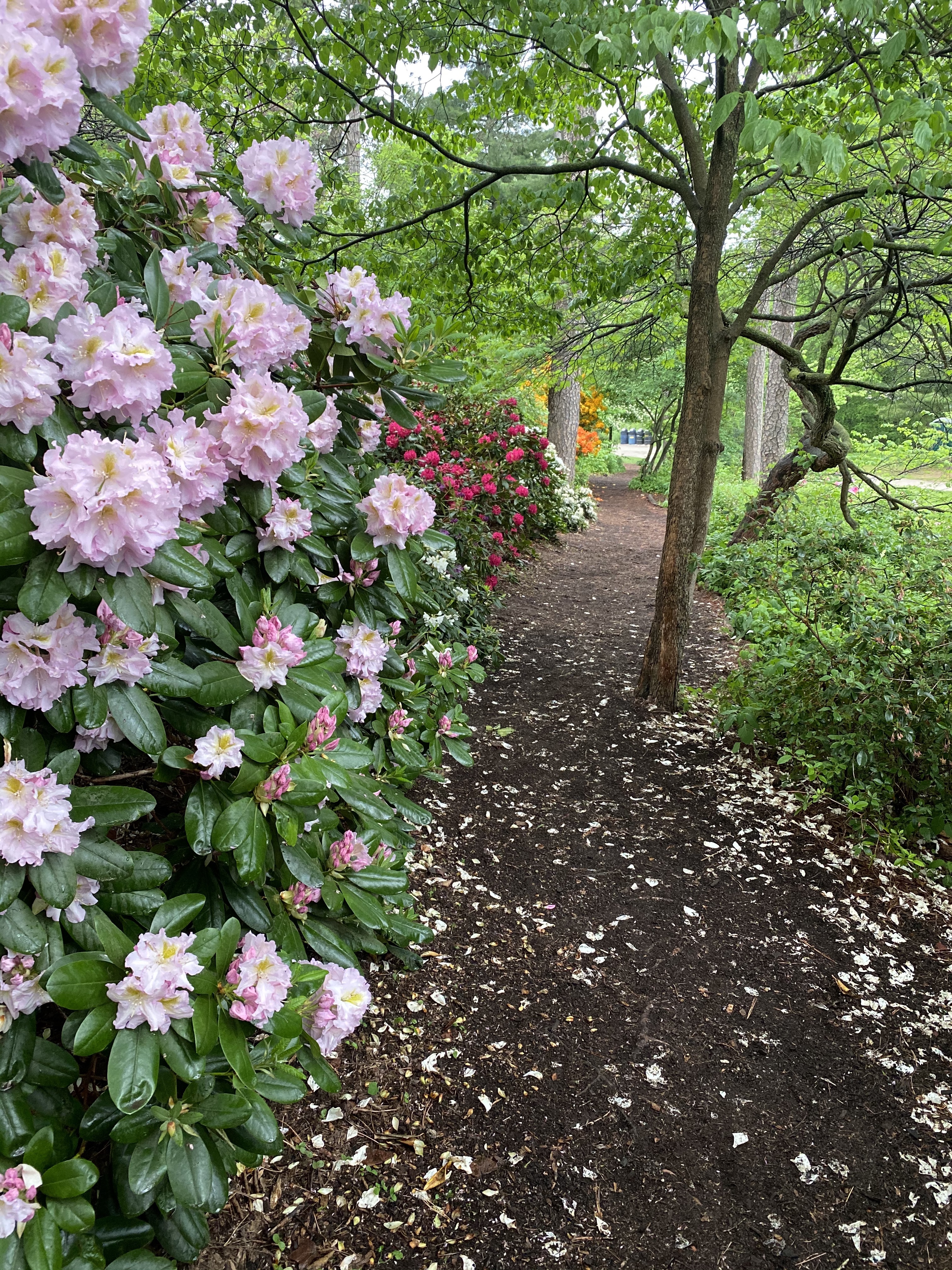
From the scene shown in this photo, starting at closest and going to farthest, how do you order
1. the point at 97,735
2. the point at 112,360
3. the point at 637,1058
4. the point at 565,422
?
the point at 112,360, the point at 97,735, the point at 637,1058, the point at 565,422

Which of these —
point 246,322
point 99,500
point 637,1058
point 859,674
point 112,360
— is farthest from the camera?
point 859,674

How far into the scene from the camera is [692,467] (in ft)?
12.8

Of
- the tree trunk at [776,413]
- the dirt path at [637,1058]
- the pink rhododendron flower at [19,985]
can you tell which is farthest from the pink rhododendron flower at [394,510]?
the tree trunk at [776,413]

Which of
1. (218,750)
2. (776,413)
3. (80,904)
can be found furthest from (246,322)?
(776,413)

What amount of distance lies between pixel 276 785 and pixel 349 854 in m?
0.45

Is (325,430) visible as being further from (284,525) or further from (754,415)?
(754,415)

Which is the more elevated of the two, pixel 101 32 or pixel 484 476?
pixel 101 32

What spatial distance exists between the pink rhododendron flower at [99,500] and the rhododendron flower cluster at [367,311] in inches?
27.5

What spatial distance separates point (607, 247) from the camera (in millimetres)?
4996

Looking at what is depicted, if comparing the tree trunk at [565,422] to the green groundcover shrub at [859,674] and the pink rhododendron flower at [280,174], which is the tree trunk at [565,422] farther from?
the pink rhododendron flower at [280,174]

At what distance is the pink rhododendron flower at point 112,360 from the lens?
1.01m

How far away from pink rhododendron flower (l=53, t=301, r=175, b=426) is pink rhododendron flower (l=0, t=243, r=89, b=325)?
3.7 inches

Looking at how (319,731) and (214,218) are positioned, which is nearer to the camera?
(319,731)

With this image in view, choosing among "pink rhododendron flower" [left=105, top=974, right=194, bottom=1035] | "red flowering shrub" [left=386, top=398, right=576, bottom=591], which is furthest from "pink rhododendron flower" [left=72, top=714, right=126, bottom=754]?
"red flowering shrub" [left=386, top=398, right=576, bottom=591]
